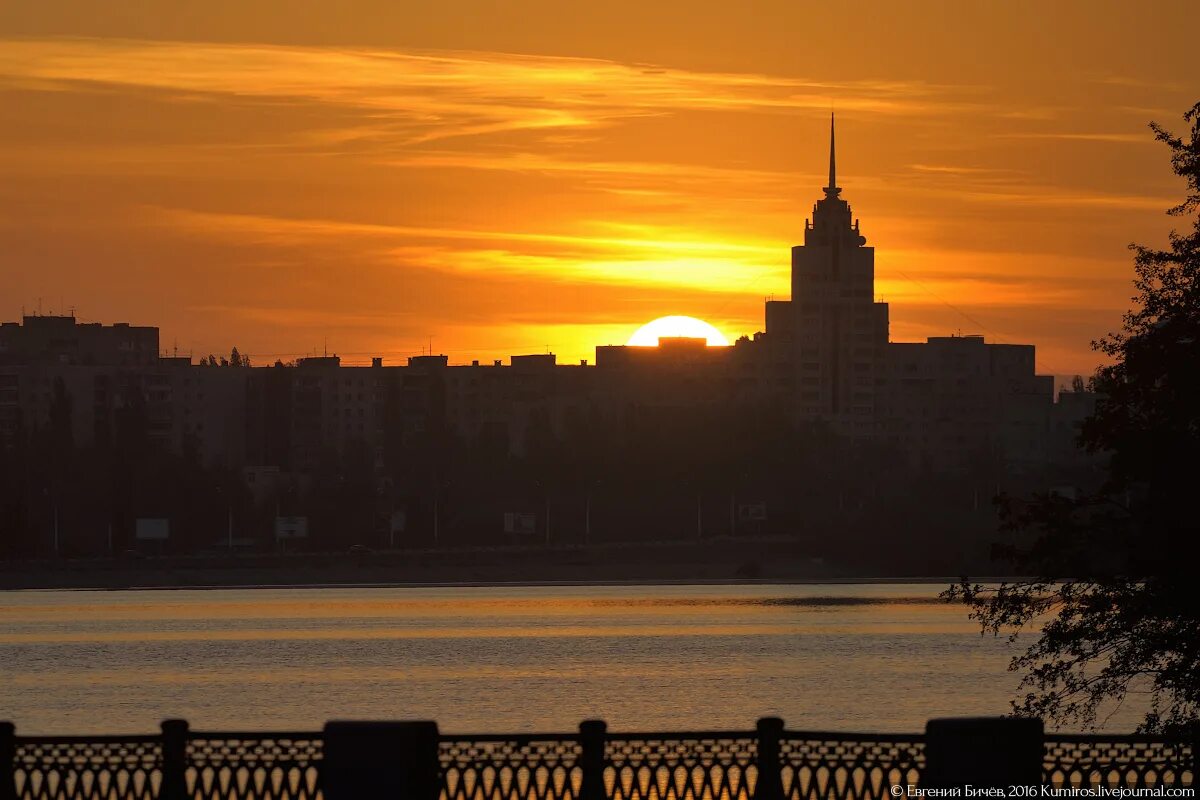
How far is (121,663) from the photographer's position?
87.4m

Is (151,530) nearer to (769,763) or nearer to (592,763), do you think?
(592,763)

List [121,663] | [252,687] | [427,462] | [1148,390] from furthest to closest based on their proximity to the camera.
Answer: [427,462], [121,663], [252,687], [1148,390]

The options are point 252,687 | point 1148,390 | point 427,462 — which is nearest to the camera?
point 1148,390

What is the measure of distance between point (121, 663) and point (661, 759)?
72.4 m

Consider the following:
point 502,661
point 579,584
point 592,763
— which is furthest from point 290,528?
point 592,763

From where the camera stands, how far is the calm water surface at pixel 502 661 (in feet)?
209

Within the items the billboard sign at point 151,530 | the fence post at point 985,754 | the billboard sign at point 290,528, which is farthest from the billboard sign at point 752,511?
the fence post at point 985,754

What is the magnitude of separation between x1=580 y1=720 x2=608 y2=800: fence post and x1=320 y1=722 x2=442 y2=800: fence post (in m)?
1.28

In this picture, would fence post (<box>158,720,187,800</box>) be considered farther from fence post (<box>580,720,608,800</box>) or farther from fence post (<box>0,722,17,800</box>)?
fence post (<box>580,720,608,800</box>)

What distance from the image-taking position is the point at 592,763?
18.1 meters

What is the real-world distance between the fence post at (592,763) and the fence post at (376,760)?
4.21ft

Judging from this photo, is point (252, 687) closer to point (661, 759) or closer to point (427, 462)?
point (661, 759)

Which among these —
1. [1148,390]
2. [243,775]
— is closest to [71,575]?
[243,775]

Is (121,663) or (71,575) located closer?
(121,663)
